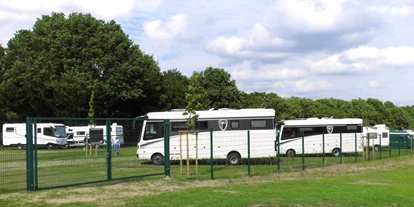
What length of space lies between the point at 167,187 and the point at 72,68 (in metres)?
32.4

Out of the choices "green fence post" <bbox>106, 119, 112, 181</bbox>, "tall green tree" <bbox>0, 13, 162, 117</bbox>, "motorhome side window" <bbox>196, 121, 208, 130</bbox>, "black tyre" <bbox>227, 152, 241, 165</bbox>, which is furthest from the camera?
"tall green tree" <bbox>0, 13, 162, 117</bbox>

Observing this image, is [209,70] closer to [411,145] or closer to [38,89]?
[38,89]

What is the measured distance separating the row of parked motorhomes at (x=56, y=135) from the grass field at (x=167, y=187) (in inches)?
13.5

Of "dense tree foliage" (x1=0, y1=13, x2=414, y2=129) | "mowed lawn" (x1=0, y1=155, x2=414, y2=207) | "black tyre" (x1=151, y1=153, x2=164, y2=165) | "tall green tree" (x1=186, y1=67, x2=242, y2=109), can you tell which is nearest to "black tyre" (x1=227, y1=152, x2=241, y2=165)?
"black tyre" (x1=151, y1=153, x2=164, y2=165)

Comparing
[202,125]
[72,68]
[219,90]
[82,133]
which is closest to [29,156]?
[82,133]

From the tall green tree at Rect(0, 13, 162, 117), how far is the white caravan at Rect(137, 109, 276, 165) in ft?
71.6

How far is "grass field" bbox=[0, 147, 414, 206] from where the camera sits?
11.4 m

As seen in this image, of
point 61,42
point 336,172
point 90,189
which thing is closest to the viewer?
point 90,189

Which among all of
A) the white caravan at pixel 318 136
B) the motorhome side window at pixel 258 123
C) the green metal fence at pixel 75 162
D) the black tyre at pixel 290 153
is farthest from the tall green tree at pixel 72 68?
the green metal fence at pixel 75 162

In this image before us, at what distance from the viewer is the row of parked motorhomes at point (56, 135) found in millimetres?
12719

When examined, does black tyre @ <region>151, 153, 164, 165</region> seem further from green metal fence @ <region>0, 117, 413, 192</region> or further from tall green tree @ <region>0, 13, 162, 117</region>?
tall green tree @ <region>0, 13, 162, 117</region>

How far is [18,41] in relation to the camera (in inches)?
1868

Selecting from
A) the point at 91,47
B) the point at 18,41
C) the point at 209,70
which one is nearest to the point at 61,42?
the point at 91,47

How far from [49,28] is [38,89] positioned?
608 cm
